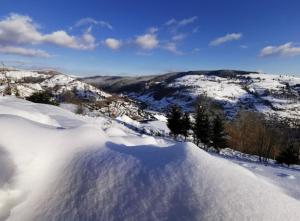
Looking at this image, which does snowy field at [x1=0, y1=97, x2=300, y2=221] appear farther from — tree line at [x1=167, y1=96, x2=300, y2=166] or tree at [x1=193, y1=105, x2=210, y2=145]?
tree at [x1=193, y1=105, x2=210, y2=145]

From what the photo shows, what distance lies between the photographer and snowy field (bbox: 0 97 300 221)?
16.6 ft

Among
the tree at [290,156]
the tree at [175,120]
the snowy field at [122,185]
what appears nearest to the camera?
the snowy field at [122,185]

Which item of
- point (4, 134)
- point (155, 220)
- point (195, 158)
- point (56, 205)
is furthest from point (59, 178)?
point (195, 158)

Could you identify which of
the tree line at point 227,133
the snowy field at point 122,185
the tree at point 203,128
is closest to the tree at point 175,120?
the tree line at point 227,133

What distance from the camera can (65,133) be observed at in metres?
8.24

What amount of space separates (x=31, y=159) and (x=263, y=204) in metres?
4.89

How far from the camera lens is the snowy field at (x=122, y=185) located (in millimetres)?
5047

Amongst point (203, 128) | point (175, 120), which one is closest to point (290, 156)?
point (203, 128)

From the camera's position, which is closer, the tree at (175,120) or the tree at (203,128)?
the tree at (203,128)

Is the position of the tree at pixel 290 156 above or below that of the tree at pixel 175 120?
below

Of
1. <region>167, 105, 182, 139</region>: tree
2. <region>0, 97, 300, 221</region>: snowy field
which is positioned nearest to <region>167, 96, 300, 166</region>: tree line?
<region>167, 105, 182, 139</region>: tree

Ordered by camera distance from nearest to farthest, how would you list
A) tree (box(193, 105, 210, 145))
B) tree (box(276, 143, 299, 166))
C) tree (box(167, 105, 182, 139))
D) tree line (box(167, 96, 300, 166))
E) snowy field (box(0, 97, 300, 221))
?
snowy field (box(0, 97, 300, 221)) → tree (box(276, 143, 299, 166)) → tree line (box(167, 96, 300, 166)) → tree (box(193, 105, 210, 145)) → tree (box(167, 105, 182, 139))

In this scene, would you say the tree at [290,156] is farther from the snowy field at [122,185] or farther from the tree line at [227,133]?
the snowy field at [122,185]

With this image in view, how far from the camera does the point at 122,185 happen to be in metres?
5.94
